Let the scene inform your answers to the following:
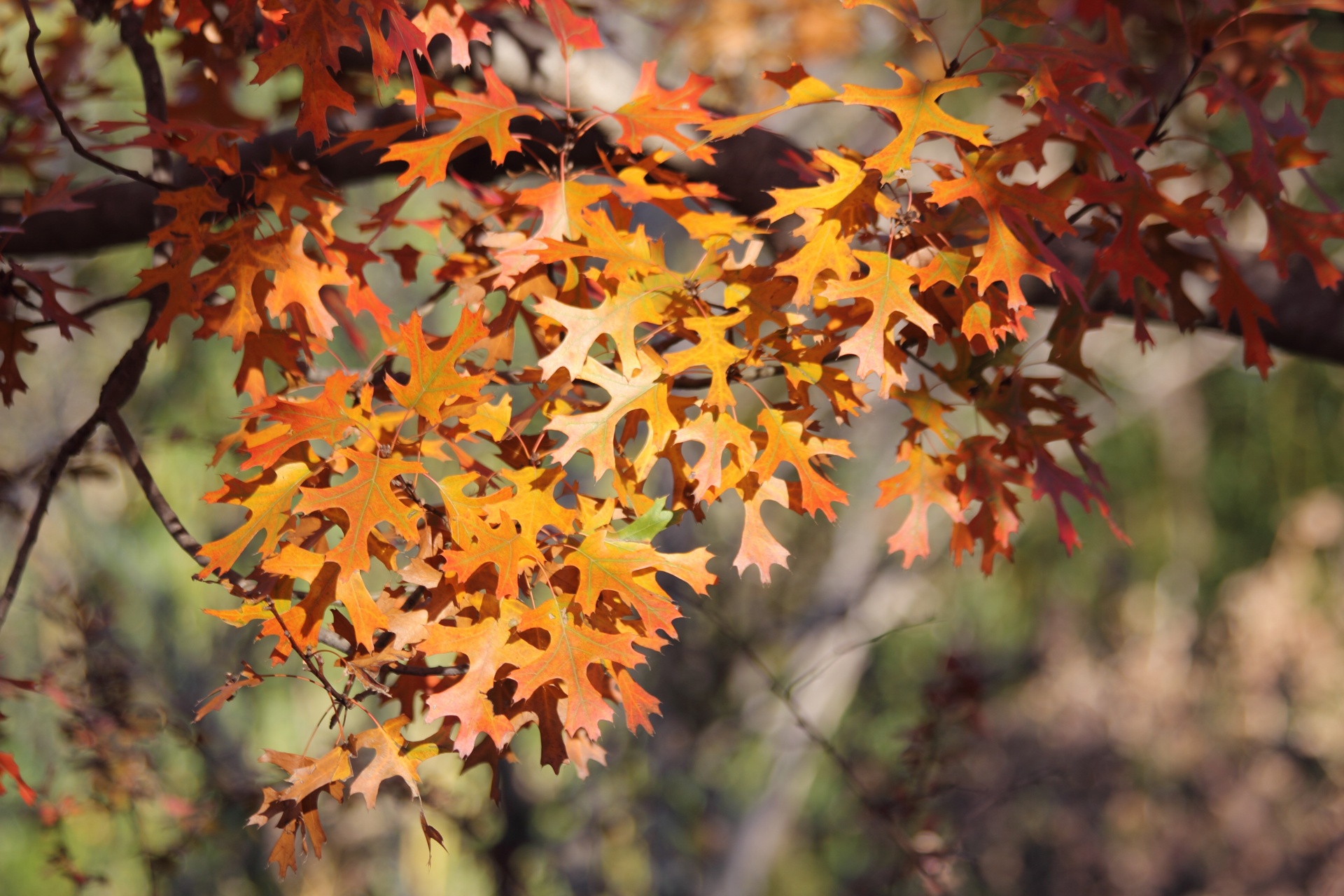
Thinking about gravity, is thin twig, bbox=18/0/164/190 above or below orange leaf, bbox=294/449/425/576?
above

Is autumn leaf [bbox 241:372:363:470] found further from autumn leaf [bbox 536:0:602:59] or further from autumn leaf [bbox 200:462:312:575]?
autumn leaf [bbox 536:0:602:59]

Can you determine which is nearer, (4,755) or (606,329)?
(606,329)

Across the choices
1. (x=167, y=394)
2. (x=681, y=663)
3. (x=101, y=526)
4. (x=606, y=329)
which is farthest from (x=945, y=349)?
(x=606, y=329)

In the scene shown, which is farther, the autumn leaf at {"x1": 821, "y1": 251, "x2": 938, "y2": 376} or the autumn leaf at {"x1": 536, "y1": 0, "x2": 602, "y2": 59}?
the autumn leaf at {"x1": 536, "y1": 0, "x2": 602, "y2": 59}

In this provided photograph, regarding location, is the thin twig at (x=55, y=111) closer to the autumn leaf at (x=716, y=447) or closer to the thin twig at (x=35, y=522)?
the thin twig at (x=35, y=522)

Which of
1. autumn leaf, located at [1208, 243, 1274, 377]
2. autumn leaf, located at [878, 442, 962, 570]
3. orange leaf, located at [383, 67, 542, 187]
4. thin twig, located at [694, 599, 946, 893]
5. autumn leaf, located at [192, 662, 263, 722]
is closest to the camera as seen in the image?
autumn leaf, located at [192, 662, 263, 722]

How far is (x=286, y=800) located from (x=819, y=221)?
2.20 feet

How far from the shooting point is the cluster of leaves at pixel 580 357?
0.77 m

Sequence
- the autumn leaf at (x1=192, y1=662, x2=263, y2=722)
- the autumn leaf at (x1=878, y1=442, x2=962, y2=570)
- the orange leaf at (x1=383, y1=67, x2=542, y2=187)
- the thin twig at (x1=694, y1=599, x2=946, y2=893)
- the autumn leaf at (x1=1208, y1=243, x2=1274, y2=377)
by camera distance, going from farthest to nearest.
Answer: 1. the thin twig at (x1=694, y1=599, x2=946, y2=893)
2. the autumn leaf at (x1=1208, y1=243, x2=1274, y2=377)
3. the autumn leaf at (x1=878, y1=442, x2=962, y2=570)
4. the orange leaf at (x1=383, y1=67, x2=542, y2=187)
5. the autumn leaf at (x1=192, y1=662, x2=263, y2=722)

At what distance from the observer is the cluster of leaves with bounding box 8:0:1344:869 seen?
771mm

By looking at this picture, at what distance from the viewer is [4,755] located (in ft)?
3.43

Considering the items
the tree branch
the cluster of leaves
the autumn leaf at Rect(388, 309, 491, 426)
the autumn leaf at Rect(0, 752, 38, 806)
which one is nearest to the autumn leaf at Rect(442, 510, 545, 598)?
the cluster of leaves

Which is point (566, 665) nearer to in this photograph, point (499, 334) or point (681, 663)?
point (499, 334)

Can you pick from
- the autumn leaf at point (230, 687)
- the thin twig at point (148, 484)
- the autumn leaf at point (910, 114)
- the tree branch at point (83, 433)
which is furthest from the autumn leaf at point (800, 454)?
the tree branch at point (83, 433)
